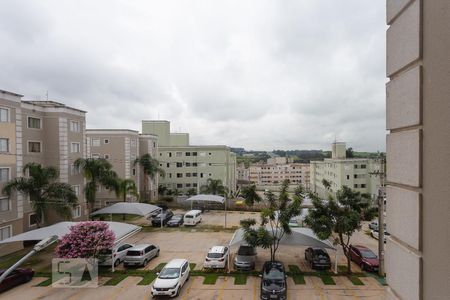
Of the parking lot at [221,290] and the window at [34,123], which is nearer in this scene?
the parking lot at [221,290]

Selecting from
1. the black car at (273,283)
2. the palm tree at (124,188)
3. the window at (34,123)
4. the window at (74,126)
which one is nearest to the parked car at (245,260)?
the black car at (273,283)

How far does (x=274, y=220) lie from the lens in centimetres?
1661

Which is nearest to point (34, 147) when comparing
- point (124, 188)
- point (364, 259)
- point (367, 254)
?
point (124, 188)

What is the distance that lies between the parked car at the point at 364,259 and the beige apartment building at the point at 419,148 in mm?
16665

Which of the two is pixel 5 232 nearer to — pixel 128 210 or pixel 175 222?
pixel 128 210

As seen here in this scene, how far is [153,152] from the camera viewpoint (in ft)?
156

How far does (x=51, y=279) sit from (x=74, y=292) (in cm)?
266

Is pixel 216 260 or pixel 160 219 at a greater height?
pixel 216 260

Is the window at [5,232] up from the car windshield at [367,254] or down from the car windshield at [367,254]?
up

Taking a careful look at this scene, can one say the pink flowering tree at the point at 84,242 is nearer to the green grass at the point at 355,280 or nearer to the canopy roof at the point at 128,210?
the canopy roof at the point at 128,210

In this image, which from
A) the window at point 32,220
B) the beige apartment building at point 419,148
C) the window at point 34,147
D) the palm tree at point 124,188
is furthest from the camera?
the palm tree at point 124,188

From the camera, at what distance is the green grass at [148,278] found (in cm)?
1545

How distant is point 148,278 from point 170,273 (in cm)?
229

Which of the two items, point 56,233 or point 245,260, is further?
point 56,233
